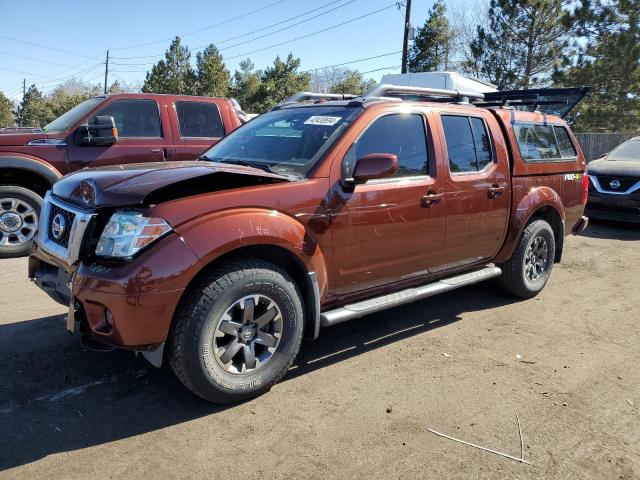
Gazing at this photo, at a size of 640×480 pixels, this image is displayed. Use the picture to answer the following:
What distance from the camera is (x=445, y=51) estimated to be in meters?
25.9

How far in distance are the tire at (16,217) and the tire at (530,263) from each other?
5.71 m

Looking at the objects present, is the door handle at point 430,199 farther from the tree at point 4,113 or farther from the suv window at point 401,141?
the tree at point 4,113

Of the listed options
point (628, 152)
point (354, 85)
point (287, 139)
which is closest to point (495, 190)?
point (287, 139)

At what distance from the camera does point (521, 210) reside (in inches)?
196

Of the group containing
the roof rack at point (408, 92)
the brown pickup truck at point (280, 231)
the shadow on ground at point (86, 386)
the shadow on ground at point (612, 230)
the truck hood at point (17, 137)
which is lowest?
the shadow on ground at point (86, 386)

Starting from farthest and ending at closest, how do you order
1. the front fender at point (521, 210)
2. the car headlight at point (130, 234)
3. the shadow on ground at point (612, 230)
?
the shadow on ground at point (612, 230) → the front fender at point (521, 210) → the car headlight at point (130, 234)

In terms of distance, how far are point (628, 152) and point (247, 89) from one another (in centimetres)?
2611

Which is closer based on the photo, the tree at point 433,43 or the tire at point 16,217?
the tire at point 16,217

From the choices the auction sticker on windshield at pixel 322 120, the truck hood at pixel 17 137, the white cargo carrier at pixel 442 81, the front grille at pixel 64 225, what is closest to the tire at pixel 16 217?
the truck hood at pixel 17 137

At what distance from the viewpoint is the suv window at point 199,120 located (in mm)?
7396

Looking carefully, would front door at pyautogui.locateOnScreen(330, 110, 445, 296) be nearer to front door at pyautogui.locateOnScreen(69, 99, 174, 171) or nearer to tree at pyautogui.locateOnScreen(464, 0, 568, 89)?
front door at pyautogui.locateOnScreen(69, 99, 174, 171)

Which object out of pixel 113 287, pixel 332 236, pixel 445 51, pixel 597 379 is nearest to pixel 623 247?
pixel 597 379

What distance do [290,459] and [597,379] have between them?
234cm

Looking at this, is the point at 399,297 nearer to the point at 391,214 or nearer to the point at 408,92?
the point at 391,214
